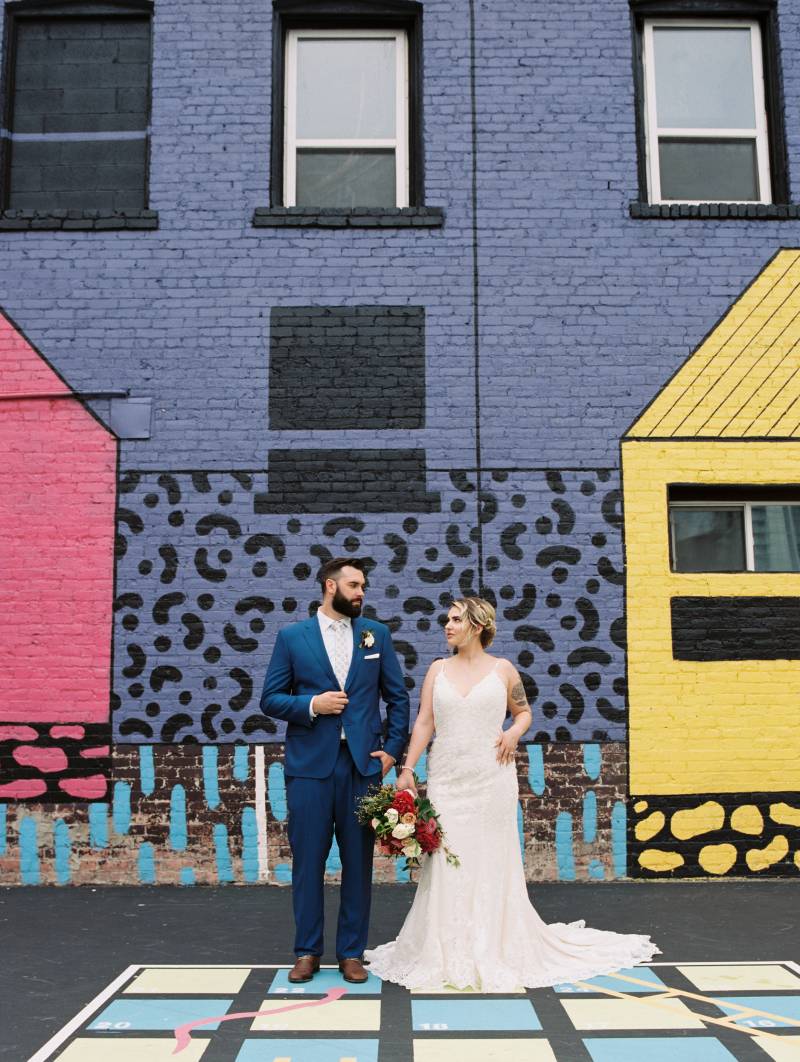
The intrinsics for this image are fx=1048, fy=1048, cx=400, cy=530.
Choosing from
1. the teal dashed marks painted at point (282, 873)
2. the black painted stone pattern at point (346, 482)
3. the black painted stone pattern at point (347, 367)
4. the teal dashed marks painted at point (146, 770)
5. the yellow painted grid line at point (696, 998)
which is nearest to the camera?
the yellow painted grid line at point (696, 998)

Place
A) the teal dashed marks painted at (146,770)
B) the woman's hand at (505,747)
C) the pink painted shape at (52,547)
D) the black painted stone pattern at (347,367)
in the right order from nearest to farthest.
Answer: the woman's hand at (505,747) → the teal dashed marks painted at (146,770) → the pink painted shape at (52,547) → the black painted stone pattern at (347,367)

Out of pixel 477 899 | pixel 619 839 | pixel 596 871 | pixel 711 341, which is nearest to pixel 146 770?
pixel 477 899

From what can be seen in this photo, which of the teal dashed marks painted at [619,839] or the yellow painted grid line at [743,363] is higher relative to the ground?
the yellow painted grid line at [743,363]

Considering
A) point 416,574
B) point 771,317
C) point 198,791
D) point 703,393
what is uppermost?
point 771,317

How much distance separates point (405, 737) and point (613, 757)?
2666mm

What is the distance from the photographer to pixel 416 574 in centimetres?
774

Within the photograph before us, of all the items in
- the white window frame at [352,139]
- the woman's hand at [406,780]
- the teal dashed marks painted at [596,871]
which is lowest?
the teal dashed marks painted at [596,871]

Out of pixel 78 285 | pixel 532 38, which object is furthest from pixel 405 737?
pixel 532 38

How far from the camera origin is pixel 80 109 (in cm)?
845

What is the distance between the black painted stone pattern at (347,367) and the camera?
312 inches

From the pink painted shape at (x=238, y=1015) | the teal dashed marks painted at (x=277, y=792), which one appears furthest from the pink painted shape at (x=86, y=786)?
the pink painted shape at (x=238, y=1015)

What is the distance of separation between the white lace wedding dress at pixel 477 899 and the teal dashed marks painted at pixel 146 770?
2.60 meters

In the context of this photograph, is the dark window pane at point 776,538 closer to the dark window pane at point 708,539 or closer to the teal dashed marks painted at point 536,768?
the dark window pane at point 708,539

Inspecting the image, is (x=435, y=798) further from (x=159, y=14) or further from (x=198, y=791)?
(x=159, y=14)
